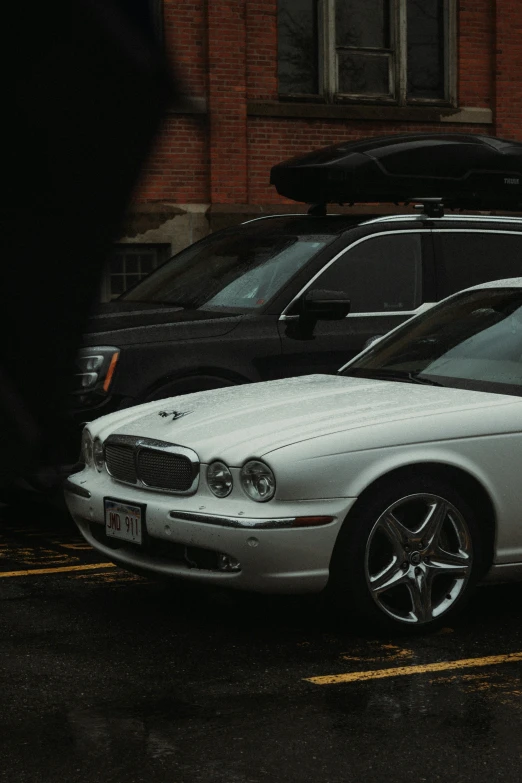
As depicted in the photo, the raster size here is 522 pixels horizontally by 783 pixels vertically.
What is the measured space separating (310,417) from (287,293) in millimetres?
2935

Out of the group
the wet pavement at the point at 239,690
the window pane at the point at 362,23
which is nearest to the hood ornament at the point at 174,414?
the wet pavement at the point at 239,690

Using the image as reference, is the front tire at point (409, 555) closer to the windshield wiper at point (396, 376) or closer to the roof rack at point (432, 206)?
the windshield wiper at point (396, 376)

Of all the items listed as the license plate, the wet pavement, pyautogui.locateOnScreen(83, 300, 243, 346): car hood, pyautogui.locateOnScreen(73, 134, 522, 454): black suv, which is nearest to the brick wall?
pyautogui.locateOnScreen(73, 134, 522, 454): black suv

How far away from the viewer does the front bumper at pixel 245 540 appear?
226 inches

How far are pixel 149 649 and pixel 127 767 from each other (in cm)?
155

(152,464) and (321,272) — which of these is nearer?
(152,464)

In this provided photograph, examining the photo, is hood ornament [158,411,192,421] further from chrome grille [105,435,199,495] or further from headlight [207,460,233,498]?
headlight [207,460,233,498]

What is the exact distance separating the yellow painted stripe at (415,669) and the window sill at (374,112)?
12211 millimetres

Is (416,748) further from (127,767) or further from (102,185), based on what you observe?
(102,185)

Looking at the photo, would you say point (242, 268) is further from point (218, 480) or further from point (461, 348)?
point (218, 480)

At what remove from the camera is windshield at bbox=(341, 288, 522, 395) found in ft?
21.7

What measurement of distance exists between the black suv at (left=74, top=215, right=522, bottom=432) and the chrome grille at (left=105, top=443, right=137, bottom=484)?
4.91ft

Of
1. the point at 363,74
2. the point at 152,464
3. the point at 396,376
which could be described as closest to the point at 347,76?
the point at 363,74

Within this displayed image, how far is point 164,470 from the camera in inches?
243
